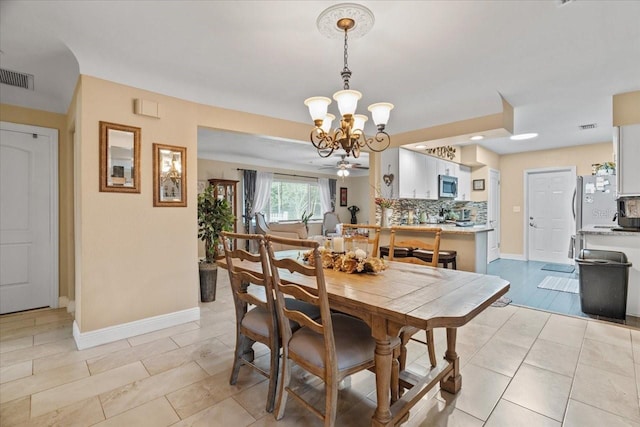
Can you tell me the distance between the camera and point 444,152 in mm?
5691

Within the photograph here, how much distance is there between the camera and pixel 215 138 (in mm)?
5609

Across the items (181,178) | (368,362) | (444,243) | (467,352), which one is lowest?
(467,352)

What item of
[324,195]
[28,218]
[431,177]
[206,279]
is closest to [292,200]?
[324,195]

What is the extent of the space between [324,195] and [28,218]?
7275 mm

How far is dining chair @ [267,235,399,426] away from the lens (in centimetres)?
144

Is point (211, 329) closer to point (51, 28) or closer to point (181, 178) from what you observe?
point (181, 178)

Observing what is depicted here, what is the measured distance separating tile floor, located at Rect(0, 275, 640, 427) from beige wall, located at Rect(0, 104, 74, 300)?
2.21 feet

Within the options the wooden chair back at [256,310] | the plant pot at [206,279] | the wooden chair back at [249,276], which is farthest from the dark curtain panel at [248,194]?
the wooden chair back at [249,276]

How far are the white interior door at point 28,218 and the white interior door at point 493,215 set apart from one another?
7332 millimetres

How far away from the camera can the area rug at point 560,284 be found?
4379mm

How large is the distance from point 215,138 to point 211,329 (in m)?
3.75

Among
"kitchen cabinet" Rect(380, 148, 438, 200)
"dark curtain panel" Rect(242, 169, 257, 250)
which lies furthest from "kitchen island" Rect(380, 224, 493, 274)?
"dark curtain panel" Rect(242, 169, 257, 250)

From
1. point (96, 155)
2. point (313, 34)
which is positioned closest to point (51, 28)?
point (96, 155)

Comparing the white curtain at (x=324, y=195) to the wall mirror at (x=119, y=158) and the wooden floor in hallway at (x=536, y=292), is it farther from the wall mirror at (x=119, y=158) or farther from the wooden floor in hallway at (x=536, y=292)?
the wall mirror at (x=119, y=158)
